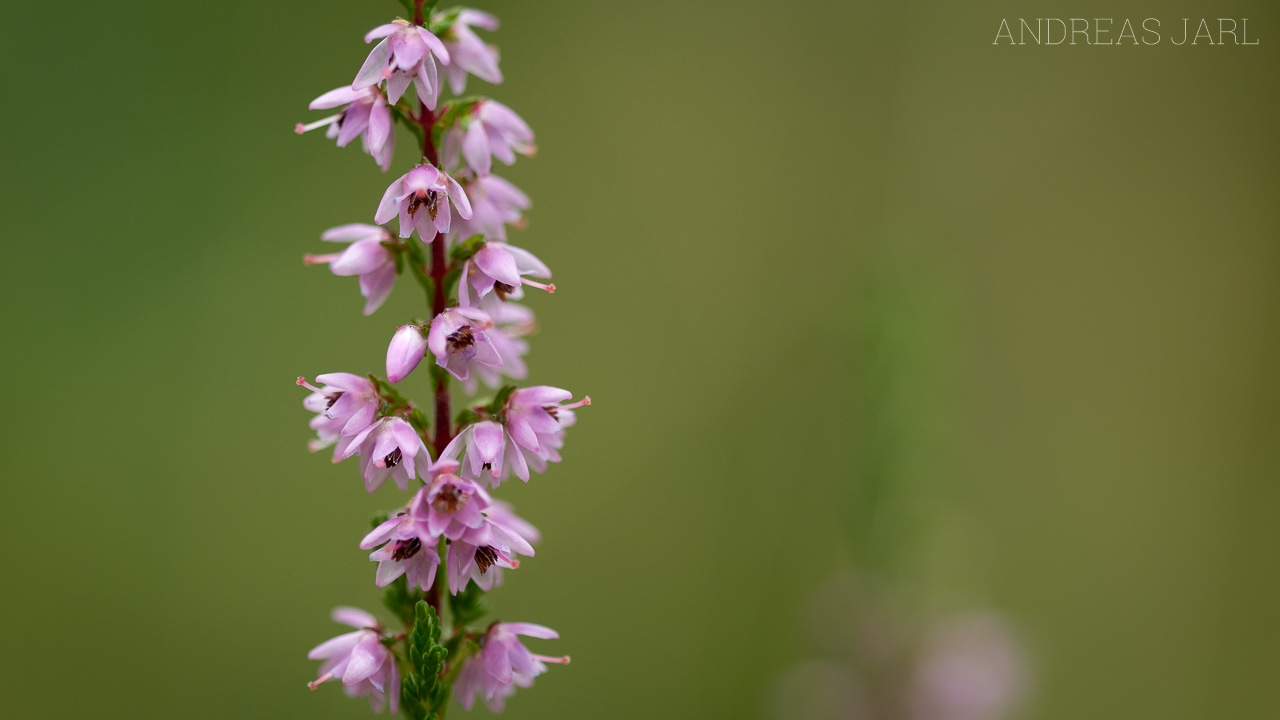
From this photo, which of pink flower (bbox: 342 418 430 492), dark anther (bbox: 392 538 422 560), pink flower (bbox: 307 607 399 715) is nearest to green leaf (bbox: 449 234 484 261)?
pink flower (bbox: 342 418 430 492)

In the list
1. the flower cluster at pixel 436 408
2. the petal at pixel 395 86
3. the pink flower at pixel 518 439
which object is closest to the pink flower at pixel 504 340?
the flower cluster at pixel 436 408

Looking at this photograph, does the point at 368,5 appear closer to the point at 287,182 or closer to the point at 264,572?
the point at 287,182

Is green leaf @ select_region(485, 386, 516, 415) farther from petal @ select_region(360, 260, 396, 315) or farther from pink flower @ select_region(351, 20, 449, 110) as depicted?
pink flower @ select_region(351, 20, 449, 110)

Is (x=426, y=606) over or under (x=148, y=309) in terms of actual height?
under

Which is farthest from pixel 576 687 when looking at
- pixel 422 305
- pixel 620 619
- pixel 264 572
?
pixel 422 305

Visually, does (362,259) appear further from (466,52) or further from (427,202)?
(466,52)

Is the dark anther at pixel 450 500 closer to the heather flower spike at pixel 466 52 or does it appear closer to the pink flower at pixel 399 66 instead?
the pink flower at pixel 399 66
